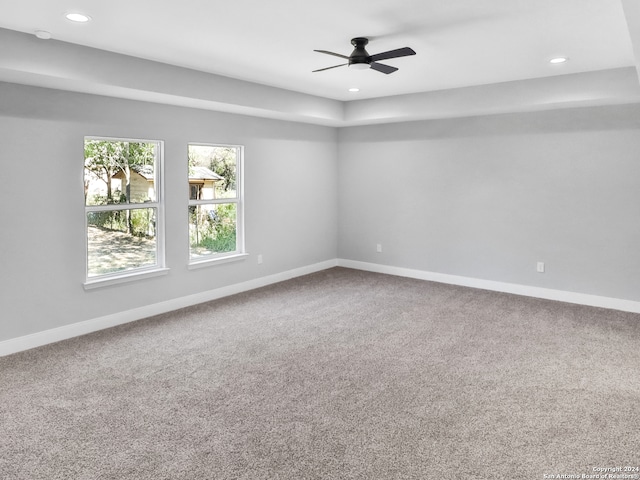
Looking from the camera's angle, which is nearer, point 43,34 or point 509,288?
point 43,34

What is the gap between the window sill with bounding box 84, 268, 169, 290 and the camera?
4.28 m

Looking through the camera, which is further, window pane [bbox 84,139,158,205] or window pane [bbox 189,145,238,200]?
window pane [bbox 189,145,238,200]

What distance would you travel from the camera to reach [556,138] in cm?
526

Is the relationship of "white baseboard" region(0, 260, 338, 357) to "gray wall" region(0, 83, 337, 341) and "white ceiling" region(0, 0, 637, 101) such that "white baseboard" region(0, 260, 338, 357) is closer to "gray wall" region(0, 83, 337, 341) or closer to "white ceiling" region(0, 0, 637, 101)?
"gray wall" region(0, 83, 337, 341)

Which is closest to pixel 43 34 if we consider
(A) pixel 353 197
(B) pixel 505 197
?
(A) pixel 353 197

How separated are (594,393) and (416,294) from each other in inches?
105

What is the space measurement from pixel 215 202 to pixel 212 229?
1.07 feet

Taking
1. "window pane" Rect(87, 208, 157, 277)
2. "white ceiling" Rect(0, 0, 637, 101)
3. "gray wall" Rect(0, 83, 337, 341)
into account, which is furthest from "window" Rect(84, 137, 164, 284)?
"white ceiling" Rect(0, 0, 637, 101)

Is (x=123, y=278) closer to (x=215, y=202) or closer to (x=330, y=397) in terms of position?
(x=215, y=202)

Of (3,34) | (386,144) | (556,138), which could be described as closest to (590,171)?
(556,138)

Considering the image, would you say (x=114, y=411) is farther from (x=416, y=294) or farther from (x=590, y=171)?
(x=590, y=171)

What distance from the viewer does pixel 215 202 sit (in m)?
5.50

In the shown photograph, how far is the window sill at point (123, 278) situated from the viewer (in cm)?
428

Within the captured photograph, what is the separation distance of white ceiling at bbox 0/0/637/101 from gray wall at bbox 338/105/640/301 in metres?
0.99
